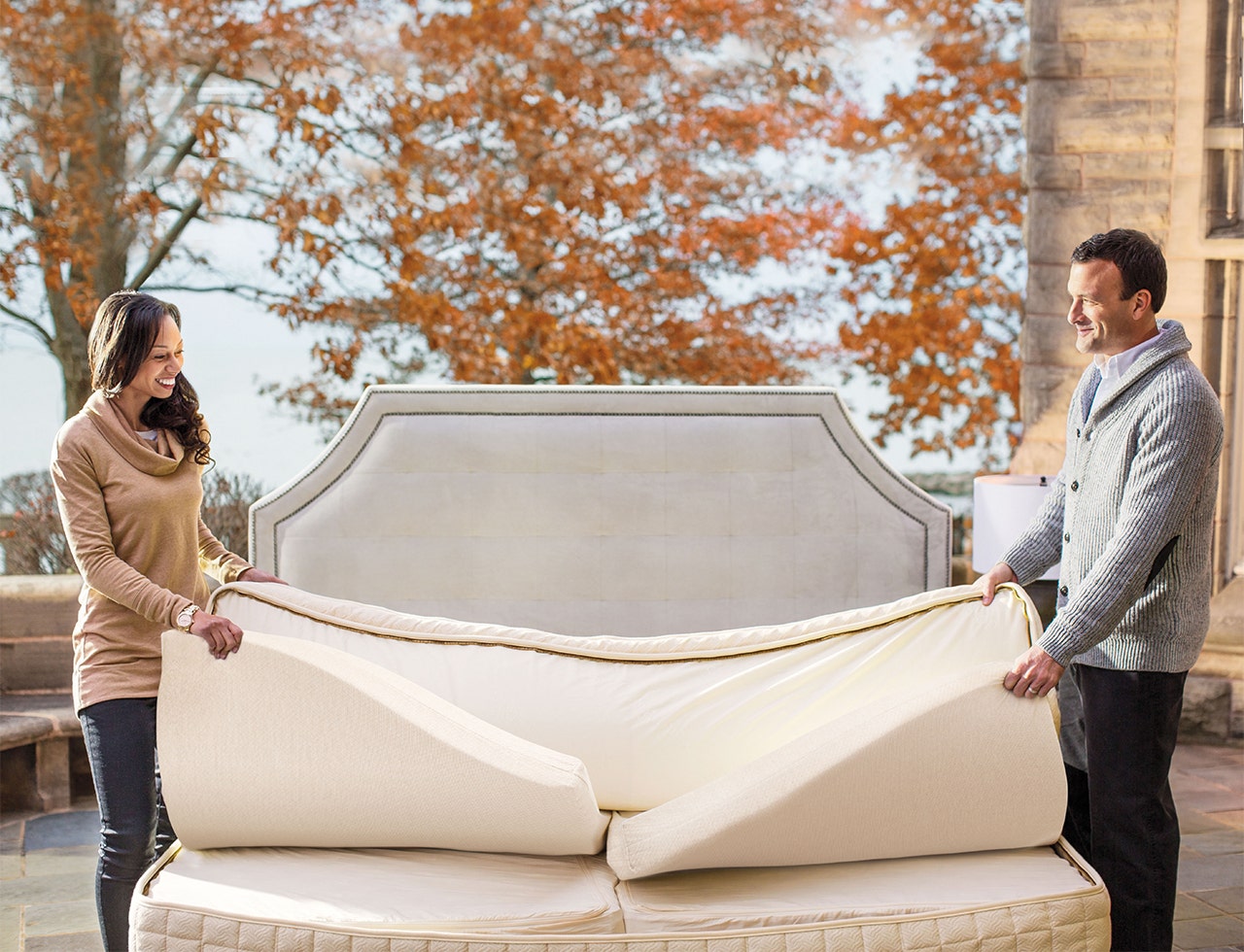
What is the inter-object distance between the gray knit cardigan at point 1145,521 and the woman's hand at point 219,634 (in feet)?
4.15

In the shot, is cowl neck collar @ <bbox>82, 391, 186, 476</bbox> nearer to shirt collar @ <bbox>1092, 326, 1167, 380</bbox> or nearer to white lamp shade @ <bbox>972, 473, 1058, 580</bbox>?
shirt collar @ <bbox>1092, 326, 1167, 380</bbox>

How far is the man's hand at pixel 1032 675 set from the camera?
5.54 feet

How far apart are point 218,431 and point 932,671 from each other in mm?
3966

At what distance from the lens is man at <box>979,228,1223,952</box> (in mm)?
1766

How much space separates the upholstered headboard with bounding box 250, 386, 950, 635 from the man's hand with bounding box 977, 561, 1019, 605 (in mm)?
883

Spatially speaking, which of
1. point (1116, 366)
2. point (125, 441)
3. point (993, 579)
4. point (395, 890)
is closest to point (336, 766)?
point (395, 890)

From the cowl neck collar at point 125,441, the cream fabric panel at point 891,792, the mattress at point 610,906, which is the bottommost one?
the mattress at point 610,906

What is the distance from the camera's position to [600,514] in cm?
298

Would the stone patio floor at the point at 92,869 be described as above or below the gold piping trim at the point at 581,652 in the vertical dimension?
below

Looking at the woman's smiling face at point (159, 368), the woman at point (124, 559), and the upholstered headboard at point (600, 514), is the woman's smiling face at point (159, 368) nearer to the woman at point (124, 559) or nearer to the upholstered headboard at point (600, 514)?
the woman at point (124, 559)

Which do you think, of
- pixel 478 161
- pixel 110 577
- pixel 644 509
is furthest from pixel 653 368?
pixel 110 577

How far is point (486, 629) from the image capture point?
210 cm

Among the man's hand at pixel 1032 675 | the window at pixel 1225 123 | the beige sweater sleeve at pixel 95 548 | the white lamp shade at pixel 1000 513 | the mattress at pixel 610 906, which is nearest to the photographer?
the mattress at pixel 610 906

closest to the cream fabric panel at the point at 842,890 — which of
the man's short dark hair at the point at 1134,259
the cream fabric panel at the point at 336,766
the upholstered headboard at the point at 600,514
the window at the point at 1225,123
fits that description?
the cream fabric panel at the point at 336,766
